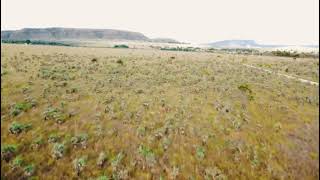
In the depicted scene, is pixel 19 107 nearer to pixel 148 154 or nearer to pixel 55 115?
pixel 55 115

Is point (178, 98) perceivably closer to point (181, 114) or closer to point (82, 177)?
point (181, 114)

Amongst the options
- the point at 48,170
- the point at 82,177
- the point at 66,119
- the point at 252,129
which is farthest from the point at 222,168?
the point at 66,119

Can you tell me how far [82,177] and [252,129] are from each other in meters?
11.4

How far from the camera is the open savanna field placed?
14.1 m

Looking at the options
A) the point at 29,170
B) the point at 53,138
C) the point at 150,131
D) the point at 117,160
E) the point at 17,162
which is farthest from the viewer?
the point at 150,131

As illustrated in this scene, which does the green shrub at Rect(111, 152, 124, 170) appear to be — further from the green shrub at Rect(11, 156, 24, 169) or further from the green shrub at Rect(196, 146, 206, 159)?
the green shrub at Rect(11, 156, 24, 169)

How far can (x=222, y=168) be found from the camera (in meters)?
A: 14.8

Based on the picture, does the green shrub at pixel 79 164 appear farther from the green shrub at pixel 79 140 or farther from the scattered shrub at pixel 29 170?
the scattered shrub at pixel 29 170

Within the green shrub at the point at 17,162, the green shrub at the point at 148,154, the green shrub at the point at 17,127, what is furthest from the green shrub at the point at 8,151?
the green shrub at the point at 148,154

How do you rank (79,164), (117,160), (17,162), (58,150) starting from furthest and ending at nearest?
(58,150) < (117,160) < (79,164) < (17,162)

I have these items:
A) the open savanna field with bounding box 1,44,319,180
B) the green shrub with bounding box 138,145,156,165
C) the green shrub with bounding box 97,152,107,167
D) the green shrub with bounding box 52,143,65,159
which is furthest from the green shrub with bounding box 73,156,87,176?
the green shrub with bounding box 138,145,156,165

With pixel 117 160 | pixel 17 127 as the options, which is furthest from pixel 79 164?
pixel 17 127

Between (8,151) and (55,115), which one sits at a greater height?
(55,115)

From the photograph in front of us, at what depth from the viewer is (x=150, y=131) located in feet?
57.7
